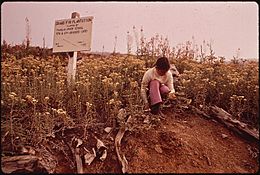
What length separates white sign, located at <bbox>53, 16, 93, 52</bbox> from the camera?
4777 millimetres

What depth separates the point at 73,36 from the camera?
16.1 ft

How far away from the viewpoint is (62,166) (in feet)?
10.6

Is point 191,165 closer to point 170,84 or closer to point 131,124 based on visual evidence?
point 131,124

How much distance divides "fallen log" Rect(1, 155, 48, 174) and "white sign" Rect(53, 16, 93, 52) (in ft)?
6.68

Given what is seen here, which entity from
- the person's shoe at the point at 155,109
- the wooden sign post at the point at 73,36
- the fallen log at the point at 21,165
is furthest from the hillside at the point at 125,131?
the wooden sign post at the point at 73,36

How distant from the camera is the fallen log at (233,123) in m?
3.69

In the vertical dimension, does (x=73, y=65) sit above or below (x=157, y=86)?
above

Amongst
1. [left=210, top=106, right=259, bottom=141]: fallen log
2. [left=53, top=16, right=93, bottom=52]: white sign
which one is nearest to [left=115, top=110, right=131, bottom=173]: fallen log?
[left=210, top=106, right=259, bottom=141]: fallen log

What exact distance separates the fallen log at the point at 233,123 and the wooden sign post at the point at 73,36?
196 cm

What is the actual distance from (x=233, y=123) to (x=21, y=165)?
236 centimetres

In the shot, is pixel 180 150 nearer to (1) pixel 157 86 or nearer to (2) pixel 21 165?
(1) pixel 157 86

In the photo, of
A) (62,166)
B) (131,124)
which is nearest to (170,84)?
(131,124)

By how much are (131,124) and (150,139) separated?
28cm

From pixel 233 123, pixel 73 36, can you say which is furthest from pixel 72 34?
pixel 233 123
